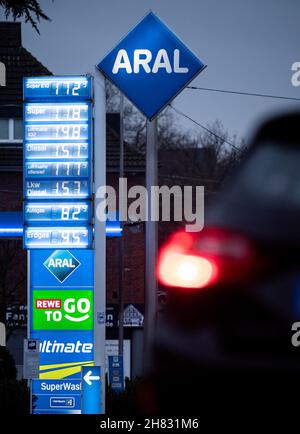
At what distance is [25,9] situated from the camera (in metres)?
14.2

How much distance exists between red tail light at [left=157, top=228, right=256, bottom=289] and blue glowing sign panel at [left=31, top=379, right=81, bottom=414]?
15423 mm

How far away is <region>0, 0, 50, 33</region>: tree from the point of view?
14.1 metres

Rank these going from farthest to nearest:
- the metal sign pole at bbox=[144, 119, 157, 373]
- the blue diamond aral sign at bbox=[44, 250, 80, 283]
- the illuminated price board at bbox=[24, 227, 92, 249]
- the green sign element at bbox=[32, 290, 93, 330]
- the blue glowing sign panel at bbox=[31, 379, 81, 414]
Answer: the blue diamond aral sign at bbox=[44, 250, 80, 283]
the green sign element at bbox=[32, 290, 93, 330]
the blue glowing sign panel at bbox=[31, 379, 81, 414]
the illuminated price board at bbox=[24, 227, 92, 249]
the metal sign pole at bbox=[144, 119, 157, 373]

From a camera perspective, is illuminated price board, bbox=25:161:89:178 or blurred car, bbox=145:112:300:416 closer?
blurred car, bbox=145:112:300:416

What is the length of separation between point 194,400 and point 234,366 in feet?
0.63

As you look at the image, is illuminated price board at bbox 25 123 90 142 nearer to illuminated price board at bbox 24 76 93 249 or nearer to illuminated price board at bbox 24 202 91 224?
illuminated price board at bbox 24 76 93 249

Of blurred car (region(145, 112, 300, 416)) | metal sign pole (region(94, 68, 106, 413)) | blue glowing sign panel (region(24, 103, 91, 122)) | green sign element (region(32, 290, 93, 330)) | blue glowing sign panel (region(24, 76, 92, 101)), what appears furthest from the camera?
green sign element (region(32, 290, 93, 330))

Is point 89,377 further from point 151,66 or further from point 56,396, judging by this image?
point 151,66

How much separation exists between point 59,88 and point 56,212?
2.10 meters

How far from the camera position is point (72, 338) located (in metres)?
18.7

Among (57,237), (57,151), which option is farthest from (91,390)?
(57,151)

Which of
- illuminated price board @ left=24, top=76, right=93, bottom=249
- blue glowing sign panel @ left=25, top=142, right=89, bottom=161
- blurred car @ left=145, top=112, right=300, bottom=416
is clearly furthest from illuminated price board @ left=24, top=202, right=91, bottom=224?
blurred car @ left=145, top=112, right=300, bottom=416

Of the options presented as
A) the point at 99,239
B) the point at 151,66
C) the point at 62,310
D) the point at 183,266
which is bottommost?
the point at 62,310
